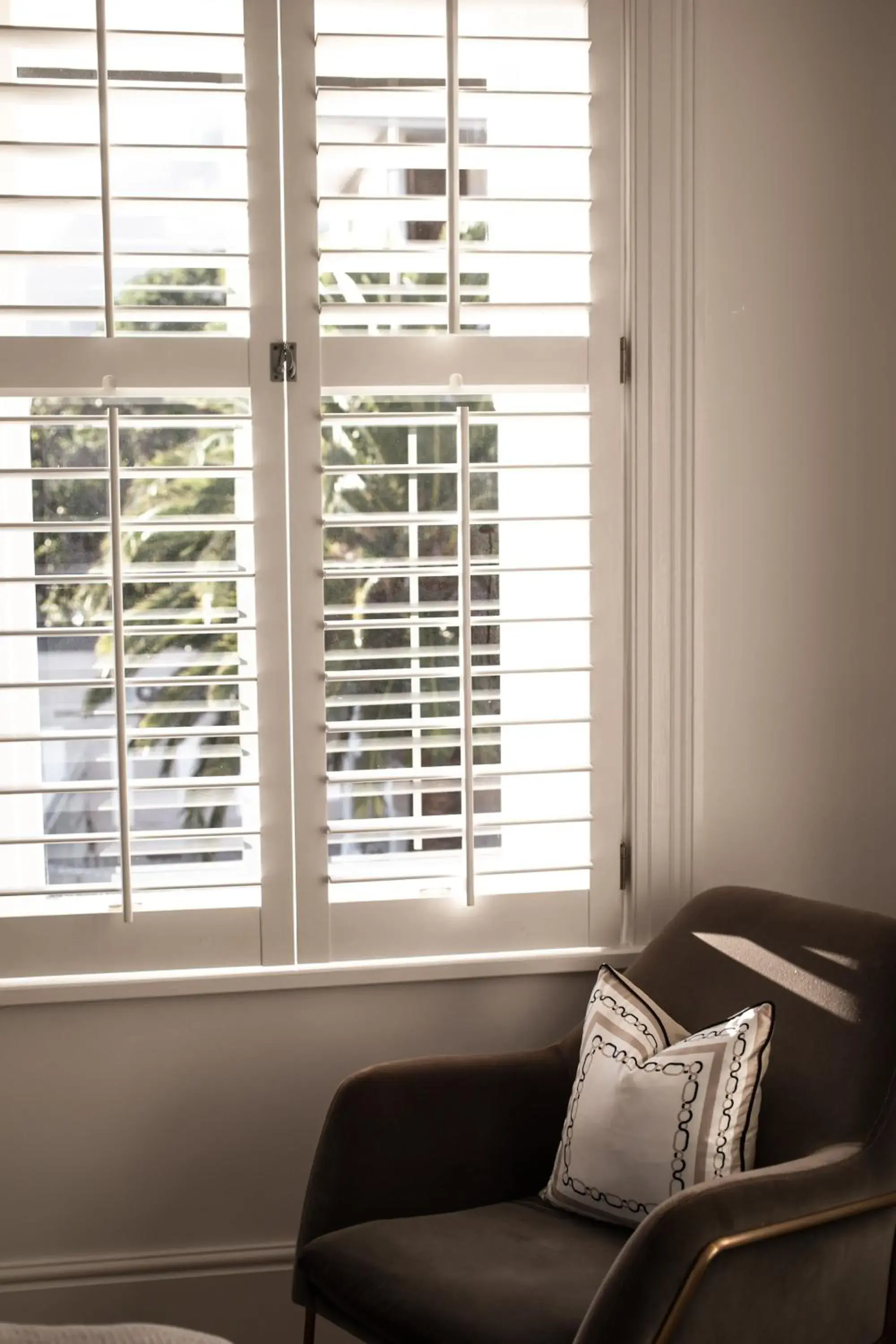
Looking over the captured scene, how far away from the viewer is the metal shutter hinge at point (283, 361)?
85.4 inches

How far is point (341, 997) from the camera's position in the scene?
7.41ft

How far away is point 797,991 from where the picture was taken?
1.93 m

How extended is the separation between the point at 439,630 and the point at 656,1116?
887 mm

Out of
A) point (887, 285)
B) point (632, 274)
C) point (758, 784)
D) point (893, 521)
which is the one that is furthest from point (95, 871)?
point (887, 285)

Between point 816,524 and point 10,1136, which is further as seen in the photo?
point 816,524

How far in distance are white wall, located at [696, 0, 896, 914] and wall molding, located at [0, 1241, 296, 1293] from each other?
1.02 meters

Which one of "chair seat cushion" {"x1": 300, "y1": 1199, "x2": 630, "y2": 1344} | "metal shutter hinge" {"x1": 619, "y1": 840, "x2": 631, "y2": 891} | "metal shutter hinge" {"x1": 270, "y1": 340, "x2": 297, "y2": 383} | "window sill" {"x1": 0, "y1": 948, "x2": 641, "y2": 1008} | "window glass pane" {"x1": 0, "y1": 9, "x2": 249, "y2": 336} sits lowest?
"chair seat cushion" {"x1": 300, "y1": 1199, "x2": 630, "y2": 1344}

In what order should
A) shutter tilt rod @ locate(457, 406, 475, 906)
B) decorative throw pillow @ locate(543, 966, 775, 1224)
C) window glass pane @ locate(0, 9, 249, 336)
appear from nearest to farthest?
decorative throw pillow @ locate(543, 966, 775, 1224) < window glass pane @ locate(0, 9, 249, 336) < shutter tilt rod @ locate(457, 406, 475, 906)

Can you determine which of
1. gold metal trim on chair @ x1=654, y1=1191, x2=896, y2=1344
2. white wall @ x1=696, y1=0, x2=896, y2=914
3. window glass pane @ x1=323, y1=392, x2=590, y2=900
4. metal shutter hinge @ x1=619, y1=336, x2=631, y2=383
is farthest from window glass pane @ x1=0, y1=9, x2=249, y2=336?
gold metal trim on chair @ x1=654, y1=1191, x2=896, y2=1344

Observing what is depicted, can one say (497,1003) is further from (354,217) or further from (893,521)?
(354,217)

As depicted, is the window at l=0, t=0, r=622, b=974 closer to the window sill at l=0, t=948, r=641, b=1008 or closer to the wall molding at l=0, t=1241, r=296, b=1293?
the window sill at l=0, t=948, r=641, b=1008

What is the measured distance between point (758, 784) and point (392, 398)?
0.97 m

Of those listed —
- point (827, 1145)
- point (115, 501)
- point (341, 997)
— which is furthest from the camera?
point (341, 997)

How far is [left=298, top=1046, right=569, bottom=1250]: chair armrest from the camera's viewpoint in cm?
190
